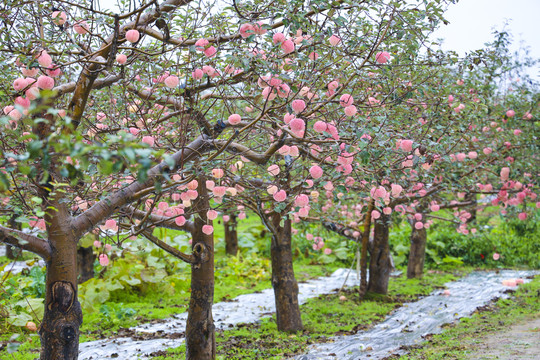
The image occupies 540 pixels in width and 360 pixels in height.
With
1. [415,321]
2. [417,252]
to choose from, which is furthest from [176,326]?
[417,252]

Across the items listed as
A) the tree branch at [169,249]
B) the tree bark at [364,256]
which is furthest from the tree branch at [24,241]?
the tree bark at [364,256]

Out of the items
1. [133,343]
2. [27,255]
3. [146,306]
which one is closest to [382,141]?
[133,343]

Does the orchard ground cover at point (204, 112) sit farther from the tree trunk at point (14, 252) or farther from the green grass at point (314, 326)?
the green grass at point (314, 326)

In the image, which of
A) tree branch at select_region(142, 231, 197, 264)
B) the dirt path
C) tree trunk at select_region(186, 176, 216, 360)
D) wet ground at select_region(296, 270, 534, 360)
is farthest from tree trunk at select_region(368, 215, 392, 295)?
tree branch at select_region(142, 231, 197, 264)

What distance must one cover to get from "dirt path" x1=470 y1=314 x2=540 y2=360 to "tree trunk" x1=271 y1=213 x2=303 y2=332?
6.64 ft

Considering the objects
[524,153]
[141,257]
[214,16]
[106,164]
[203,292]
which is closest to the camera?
[106,164]

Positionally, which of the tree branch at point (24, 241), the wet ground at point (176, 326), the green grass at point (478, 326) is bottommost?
the green grass at point (478, 326)

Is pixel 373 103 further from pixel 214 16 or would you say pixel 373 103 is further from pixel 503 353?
pixel 503 353

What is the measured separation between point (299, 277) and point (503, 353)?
557 cm

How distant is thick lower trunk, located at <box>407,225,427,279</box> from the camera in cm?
884

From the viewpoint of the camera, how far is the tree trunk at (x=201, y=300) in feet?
12.5

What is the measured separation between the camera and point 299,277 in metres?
9.30

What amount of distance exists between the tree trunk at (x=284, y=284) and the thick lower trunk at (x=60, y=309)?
2.71 metres

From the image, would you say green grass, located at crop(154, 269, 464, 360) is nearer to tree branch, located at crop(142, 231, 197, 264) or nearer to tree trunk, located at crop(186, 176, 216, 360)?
tree trunk, located at crop(186, 176, 216, 360)
